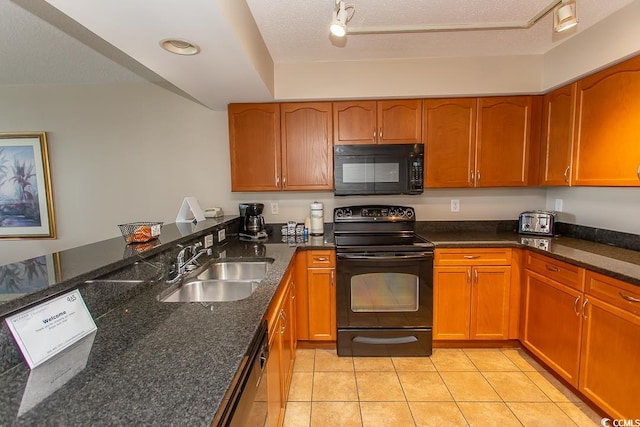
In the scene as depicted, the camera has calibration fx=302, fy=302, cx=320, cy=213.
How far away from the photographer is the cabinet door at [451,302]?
2352 millimetres

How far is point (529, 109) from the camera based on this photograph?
2.50m

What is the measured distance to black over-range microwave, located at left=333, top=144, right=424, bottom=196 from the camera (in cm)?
250

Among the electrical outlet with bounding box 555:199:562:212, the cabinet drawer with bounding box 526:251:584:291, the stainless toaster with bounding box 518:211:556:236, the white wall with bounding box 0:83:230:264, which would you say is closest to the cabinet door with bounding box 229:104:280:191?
the white wall with bounding box 0:83:230:264

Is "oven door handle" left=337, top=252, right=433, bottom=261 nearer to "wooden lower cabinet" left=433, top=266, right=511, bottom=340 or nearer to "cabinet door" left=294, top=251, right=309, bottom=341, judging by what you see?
"wooden lower cabinet" left=433, top=266, right=511, bottom=340

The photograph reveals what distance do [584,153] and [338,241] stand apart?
1.85 metres

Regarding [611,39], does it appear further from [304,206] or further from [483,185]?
[304,206]

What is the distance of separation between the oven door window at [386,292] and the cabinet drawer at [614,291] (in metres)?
1.02

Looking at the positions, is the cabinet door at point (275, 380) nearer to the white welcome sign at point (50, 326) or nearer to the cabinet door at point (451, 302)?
the white welcome sign at point (50, 326)

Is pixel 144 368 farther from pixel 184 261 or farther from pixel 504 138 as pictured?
pixel 504 138

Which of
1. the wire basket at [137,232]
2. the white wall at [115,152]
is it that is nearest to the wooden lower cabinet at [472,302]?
the wire basket at [137,232]

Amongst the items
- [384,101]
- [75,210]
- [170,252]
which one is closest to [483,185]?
[384,101]

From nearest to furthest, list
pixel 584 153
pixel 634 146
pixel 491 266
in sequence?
pixel 634 146 → pixel 584 153 → pixel 491 266

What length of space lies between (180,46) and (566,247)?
2.73 meters

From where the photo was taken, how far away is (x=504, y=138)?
252 cm
